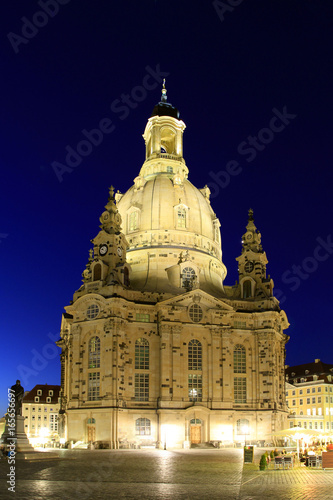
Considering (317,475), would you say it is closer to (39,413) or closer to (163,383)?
(163,383)

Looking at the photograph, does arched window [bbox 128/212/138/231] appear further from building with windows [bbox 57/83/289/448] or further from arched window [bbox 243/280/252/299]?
arched window [bbox 243/280/252/299]

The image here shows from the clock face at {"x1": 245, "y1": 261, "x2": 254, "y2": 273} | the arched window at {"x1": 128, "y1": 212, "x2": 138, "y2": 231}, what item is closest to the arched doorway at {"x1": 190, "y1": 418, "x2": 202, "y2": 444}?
the clock face at {"x1": 245, "y1": 261, "x2": 254, "y2": 273}

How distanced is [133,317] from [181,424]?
45.4 ft

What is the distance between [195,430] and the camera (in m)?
69.8

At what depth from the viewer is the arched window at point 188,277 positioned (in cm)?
7700

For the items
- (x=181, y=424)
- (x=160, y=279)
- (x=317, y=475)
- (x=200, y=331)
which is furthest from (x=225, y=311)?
(x=317, y=475)

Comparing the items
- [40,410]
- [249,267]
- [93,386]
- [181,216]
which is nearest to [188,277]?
[181,216]

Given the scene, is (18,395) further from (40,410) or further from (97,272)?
(40,410)

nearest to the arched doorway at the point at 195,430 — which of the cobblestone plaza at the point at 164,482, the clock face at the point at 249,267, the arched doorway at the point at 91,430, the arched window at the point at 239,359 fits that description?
the arched window at the point at 239,359

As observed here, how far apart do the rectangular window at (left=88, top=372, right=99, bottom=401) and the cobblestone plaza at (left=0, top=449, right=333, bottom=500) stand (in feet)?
96.9

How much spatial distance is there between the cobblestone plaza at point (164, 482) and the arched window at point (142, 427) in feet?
98.0

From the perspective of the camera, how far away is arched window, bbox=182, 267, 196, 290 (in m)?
77.0

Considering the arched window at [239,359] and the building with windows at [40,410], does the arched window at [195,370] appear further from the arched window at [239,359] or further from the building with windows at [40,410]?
the building with windows at [40,410]

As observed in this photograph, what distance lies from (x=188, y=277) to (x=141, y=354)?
1266cm
